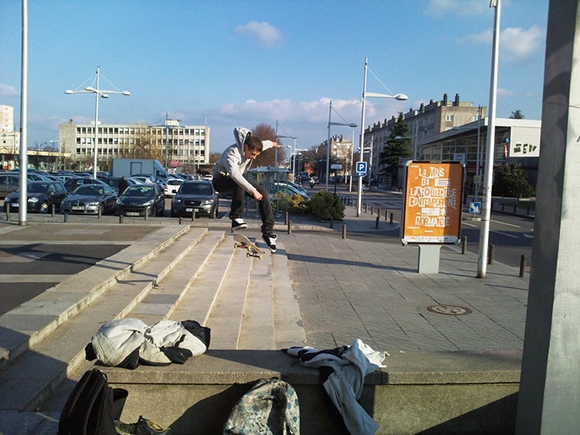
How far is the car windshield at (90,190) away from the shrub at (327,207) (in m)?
11.0

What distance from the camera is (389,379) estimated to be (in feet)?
13.4

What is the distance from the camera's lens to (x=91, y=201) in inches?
982

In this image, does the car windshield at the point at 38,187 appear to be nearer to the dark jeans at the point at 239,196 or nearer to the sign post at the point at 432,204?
the sign post at the point at 432,204

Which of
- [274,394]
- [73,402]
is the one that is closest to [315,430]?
[274,394]

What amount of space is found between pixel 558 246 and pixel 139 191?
2558 centimetres

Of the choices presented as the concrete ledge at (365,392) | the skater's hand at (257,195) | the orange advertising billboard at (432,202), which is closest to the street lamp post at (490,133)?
the orange advertising billboard at (432,202)

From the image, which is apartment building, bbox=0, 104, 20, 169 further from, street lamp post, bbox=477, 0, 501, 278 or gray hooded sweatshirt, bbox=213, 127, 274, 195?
gray hooded sweatshirt, bbox=213, 127, 274, 195

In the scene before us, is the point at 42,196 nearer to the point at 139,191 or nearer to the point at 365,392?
the point at 139,191

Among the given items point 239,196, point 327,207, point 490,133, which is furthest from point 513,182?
point 239,196

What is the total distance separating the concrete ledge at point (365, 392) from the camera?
3.98m

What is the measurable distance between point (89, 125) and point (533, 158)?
104831mm

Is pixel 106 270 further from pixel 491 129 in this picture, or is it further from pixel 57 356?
pixel 491 129

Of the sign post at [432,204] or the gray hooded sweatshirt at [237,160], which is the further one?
the sign post at [432,204]

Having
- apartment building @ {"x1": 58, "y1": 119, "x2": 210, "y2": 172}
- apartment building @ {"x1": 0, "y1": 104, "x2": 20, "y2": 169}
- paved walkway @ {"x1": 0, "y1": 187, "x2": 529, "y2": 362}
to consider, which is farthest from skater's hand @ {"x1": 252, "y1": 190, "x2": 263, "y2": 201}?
apartment building @ {"x1": 58, "y1": 119, "x2": 210, "y2": 172}
